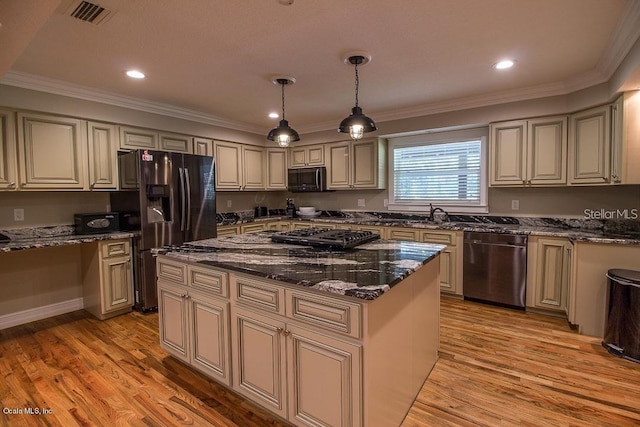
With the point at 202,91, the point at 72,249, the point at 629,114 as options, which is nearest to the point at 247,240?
the point at 202,91

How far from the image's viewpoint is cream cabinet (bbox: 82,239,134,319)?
11.0 feet

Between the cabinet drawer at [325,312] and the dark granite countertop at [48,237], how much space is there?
2607 millimetres

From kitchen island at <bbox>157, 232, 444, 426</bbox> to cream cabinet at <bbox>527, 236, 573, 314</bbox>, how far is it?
1.62 meters

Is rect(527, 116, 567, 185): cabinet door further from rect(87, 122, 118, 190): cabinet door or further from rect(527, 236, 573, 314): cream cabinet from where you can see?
rect(87, 122, 118, 190): cabinet door

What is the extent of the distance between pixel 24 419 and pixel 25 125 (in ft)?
8.47

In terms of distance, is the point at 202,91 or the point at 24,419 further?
the point at 202,91

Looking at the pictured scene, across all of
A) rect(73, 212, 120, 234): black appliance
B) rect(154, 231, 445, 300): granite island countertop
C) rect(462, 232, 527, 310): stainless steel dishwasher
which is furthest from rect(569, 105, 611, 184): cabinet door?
rect(73, 212, 120, 234): black appliance

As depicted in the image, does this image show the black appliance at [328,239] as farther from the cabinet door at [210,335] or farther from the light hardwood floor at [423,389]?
the light hardwood floor at [423,389]

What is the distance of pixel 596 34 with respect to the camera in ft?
7.70

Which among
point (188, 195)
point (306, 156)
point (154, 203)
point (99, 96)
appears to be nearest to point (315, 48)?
point (188, 195)

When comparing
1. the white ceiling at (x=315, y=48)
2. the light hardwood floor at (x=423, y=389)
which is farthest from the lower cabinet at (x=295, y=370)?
the white ceiling at (x=315, y=48)

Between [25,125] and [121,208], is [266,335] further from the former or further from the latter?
[25,125]

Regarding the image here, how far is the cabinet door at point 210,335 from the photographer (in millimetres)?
2021

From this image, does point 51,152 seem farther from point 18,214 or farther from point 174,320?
point 174,320
